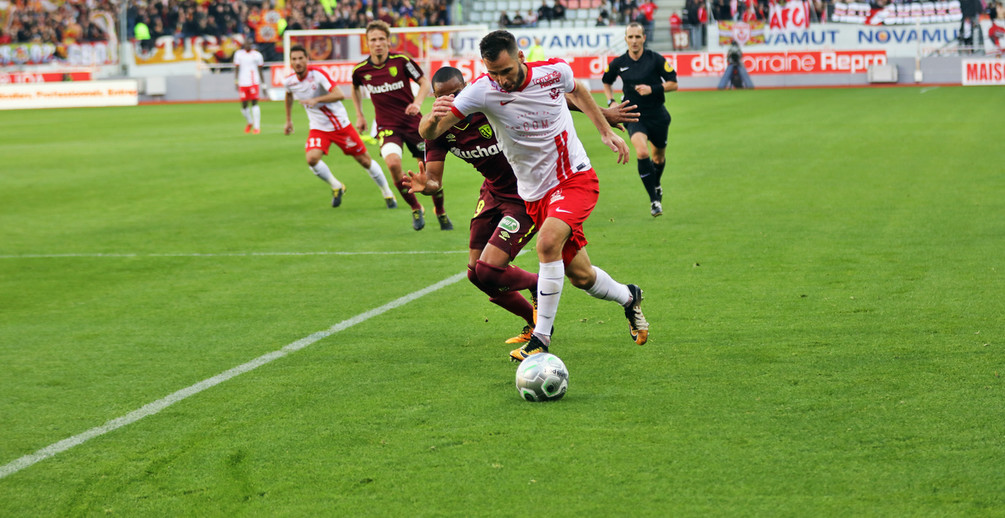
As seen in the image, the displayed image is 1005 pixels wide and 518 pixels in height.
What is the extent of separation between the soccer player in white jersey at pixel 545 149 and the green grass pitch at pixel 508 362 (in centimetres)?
45

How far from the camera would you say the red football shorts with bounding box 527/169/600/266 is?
6.36m

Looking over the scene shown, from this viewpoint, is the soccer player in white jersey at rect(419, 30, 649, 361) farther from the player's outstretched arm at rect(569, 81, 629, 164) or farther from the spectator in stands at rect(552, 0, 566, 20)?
the spectator in stands at rect(552, 0, 566, 20)

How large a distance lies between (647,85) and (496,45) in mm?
7048

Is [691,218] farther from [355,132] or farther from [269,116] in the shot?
[269,116]

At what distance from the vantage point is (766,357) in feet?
21.3

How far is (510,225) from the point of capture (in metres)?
6.86

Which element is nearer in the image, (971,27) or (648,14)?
Answer: (971,27)

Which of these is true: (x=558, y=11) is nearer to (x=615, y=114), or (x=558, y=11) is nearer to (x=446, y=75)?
(x=446, y=75)

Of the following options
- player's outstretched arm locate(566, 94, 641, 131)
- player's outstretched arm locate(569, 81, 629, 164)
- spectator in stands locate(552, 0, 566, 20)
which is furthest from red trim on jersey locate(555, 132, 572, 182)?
spectator in stands locate(552, 0, 566, 20)

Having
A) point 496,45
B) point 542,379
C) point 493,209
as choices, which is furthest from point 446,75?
point 542,379

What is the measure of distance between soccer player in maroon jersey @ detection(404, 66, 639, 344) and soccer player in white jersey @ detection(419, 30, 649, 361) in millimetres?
210

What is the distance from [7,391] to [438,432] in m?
2.78

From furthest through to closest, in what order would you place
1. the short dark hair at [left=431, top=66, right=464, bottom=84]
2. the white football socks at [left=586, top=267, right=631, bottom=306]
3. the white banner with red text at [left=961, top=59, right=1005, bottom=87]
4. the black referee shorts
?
the white banner with red text at [left=961, top=59, right=1005, bottom=87], the black referee shorts, the short dark hair at [left=431, top=66, right=464, bottom=84], the white football socks at [left=586, top=267, right=631, bottom=306]

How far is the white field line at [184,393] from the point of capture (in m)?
5.15
